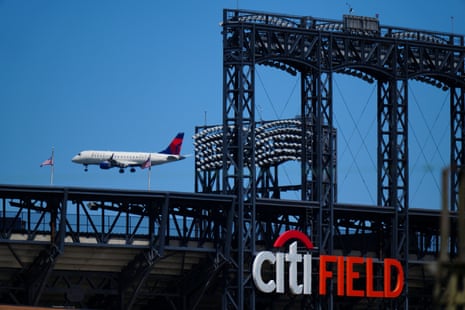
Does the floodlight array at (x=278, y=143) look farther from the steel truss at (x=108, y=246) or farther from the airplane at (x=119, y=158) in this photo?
the airplane at (x=119, y=158)

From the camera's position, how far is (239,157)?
275 feet

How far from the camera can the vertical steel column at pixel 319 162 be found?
8631cm

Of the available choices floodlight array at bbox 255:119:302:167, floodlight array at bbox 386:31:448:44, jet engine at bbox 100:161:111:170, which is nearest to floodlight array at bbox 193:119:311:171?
floodlight array at bbox 255:119:302:167

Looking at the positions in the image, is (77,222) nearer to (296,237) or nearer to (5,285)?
(5,285)

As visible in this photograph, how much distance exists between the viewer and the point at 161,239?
79.2 m

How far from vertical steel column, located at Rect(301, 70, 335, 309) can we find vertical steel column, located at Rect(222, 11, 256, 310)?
479cm

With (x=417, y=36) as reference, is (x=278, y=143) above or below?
below

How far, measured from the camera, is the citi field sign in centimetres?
8356

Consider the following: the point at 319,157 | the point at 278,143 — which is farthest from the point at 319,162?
the point at 278,143

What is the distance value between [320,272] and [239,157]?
32.9 ft

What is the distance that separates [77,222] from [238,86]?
49.8ft

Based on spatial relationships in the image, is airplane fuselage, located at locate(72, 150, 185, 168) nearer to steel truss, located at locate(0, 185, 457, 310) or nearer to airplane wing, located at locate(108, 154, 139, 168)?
airplane wing, located at locate(108, 154, 139, 168)

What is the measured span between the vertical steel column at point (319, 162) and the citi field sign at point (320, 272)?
44.8 inches

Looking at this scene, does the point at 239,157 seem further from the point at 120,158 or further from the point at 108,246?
the point at 120,158
